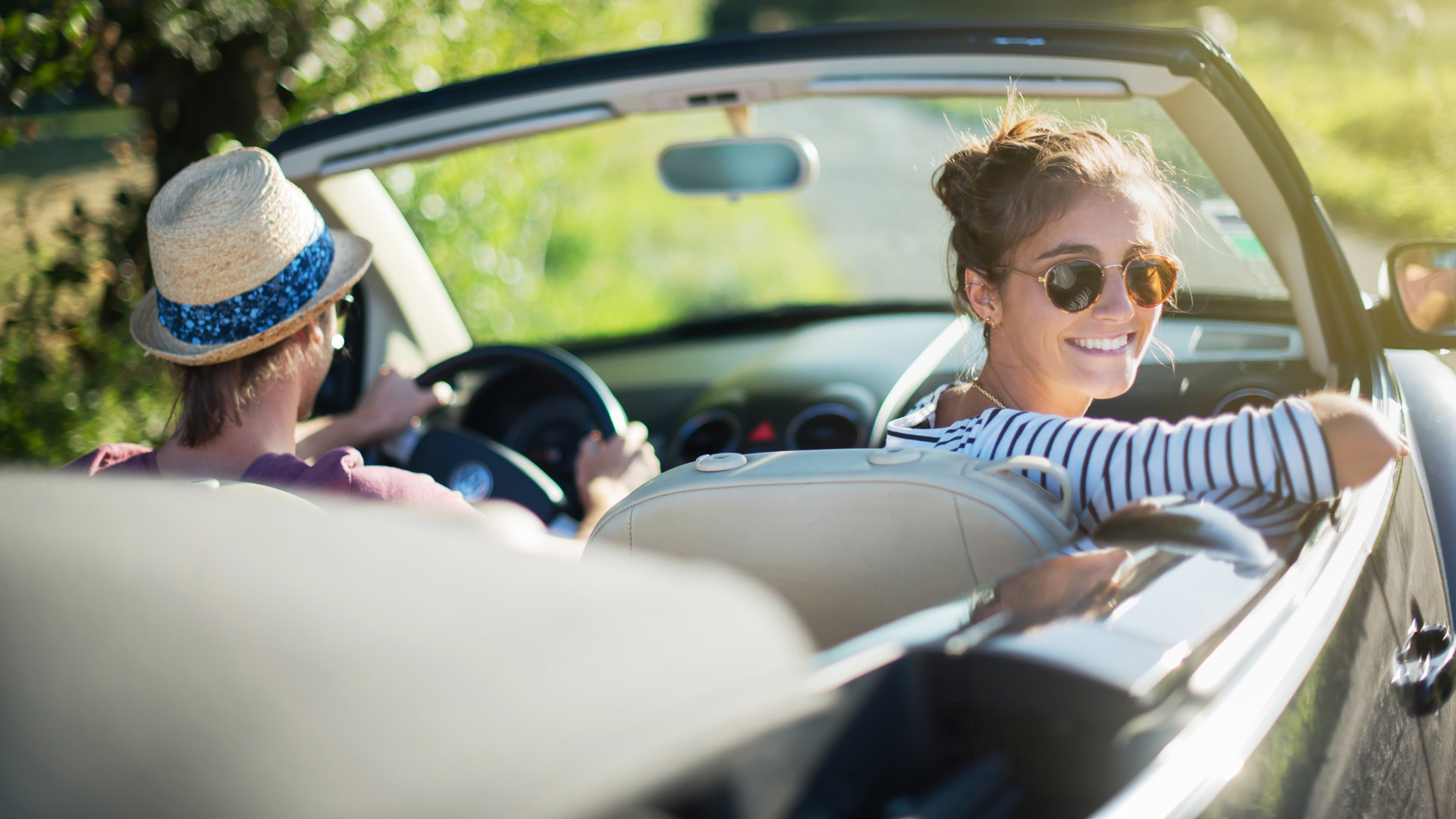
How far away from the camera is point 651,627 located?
0.72 meters

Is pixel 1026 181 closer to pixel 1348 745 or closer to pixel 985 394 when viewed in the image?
pixel 985 394

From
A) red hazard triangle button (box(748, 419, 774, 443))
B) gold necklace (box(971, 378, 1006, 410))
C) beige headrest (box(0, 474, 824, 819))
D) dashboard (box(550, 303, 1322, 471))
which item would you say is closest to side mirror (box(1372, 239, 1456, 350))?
dashboard (box(550, 303, 1322, 471))

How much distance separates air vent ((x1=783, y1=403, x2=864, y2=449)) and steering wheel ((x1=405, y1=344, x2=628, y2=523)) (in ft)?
2.03

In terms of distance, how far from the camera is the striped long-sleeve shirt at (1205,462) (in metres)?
1.48

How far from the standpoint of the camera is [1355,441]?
146 cm

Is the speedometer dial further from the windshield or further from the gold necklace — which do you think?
the gold necklace

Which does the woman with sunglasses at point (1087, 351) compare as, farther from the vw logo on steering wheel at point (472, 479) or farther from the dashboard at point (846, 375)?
the vw logo on steering wheel at point (472, 479)

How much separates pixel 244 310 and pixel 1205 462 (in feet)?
5.58

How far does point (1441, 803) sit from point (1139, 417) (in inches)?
52.3

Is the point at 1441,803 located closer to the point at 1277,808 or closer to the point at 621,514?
the point at 1277,808

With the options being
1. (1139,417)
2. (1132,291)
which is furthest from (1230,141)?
(1139,417)

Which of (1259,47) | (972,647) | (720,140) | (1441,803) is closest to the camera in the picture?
(972,647)

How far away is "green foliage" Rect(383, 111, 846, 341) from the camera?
686 cm

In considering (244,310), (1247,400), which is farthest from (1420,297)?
(244,310)
